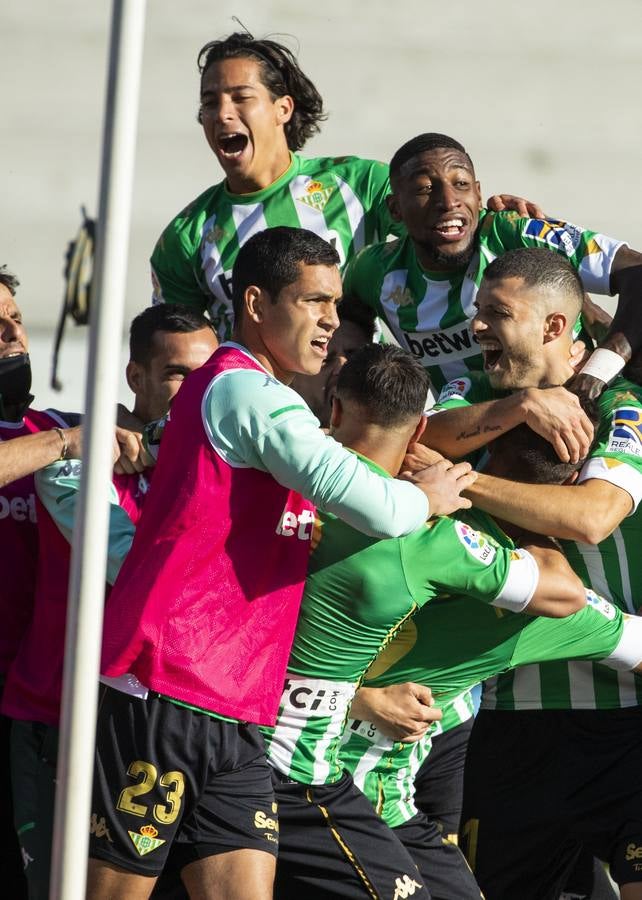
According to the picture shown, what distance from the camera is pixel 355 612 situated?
133 inches

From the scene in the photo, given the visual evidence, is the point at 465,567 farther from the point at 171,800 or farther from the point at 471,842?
the point at 471,842

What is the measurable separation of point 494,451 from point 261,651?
1027mm

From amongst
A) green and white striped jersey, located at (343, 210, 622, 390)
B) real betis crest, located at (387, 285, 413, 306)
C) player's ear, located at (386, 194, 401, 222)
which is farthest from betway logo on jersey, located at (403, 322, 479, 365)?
player's ear, located at (386, 194, 401, 222)

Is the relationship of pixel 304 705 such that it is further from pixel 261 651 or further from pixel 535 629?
pixel 535 629

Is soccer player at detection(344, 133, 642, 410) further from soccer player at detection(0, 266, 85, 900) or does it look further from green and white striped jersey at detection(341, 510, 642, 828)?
soccer player at detection(0, 266, 85, 900)

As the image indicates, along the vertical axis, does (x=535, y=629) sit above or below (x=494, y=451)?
below

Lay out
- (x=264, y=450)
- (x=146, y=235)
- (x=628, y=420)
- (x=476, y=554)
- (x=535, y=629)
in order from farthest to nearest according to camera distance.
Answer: (x=146, y=235) < (x=628, y=420) < (x=535, y=629) < (x=476, y=554) < (x=264, y=450)

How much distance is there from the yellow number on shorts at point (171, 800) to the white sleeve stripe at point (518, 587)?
856mm

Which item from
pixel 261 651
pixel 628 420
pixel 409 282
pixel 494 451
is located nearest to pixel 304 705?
pixel 261 651

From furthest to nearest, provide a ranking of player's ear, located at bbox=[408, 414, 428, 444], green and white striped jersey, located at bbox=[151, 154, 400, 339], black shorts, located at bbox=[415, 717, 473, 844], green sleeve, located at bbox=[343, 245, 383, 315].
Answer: green and white striped jersey, located at bbox=[151, 154, 400, 339]
green sleeve, located at bbox=[343, 245, 383, 315]
black shorts, located at bbox=[415, 717, 473, 844]
player's ear, located at bbox=[408, 414, 428, 444]

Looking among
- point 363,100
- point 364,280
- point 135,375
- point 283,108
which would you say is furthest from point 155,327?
point 363,100

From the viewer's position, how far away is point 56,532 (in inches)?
141

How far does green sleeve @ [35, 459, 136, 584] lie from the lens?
3.49 m

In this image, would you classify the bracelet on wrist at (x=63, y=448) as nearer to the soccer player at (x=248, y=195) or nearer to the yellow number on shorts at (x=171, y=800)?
the yellow number on shorts at (x=171, y=800)
